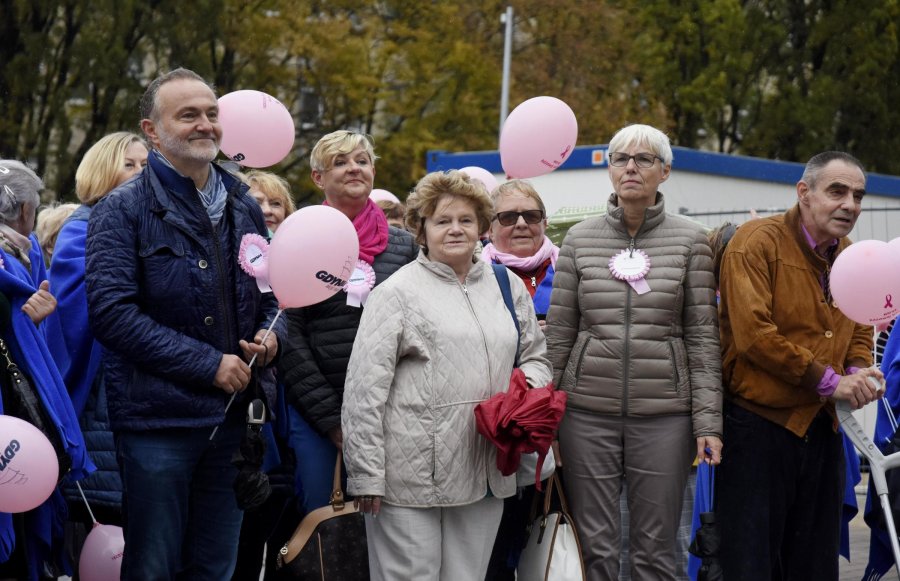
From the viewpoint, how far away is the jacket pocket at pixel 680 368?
6242 mm

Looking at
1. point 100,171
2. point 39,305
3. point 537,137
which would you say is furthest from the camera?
point 537,137

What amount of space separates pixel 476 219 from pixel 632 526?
1.54m

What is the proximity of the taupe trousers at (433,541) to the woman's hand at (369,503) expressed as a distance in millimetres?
81

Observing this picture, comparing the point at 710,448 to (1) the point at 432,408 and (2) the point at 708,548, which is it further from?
(1) the point at 432,408

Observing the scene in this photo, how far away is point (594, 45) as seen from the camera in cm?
2869

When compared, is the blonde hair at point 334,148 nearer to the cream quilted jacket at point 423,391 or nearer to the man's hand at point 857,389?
the cream quilted jacket at point 423,391

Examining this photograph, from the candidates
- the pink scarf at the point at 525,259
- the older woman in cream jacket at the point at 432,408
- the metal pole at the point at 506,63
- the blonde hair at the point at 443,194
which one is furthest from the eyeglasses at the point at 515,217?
the metal pole at the point at 506,63

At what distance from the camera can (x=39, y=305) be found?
5.82 metres

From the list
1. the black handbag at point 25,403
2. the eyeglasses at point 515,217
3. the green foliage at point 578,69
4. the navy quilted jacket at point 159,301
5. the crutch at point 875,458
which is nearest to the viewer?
the navy quilted jacket at point 159,301

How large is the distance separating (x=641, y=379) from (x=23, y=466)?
2.61m

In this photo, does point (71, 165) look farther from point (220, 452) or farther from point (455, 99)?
point (220, 452)

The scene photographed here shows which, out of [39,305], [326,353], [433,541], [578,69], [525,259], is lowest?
[433,541]

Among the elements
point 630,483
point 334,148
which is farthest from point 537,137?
point 630,483

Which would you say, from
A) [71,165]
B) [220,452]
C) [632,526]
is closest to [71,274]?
[220,452]
